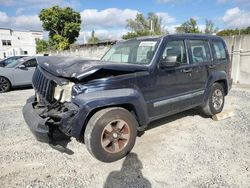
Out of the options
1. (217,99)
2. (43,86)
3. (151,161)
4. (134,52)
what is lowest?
(151,161)

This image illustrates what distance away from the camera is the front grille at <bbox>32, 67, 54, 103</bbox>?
147 inches

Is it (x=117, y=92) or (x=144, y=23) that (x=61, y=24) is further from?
(x=117, y=92)

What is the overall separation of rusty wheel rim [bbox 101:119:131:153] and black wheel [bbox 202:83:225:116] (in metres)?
2.44

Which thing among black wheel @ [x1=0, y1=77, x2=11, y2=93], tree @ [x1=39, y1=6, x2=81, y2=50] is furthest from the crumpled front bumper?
tree @ [x1=39, y1=6, x2=81, y2=50]

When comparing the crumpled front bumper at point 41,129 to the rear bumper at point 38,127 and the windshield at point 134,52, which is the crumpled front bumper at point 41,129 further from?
the windshield at point 134,52

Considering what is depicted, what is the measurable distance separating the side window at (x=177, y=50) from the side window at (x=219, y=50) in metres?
1.13

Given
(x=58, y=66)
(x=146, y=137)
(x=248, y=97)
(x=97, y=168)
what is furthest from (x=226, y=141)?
(x=248, y=97)

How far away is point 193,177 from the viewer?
3115mm

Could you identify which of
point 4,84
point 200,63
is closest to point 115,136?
point 200,63

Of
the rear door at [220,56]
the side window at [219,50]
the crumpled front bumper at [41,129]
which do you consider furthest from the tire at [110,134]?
the side window at [219,50]

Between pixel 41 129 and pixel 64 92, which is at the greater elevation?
pixel 64 92

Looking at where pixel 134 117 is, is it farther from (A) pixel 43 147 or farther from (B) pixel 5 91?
(B) pixel 5 91

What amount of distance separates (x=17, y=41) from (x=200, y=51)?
5250 centimetres

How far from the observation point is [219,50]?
18.0 feet
